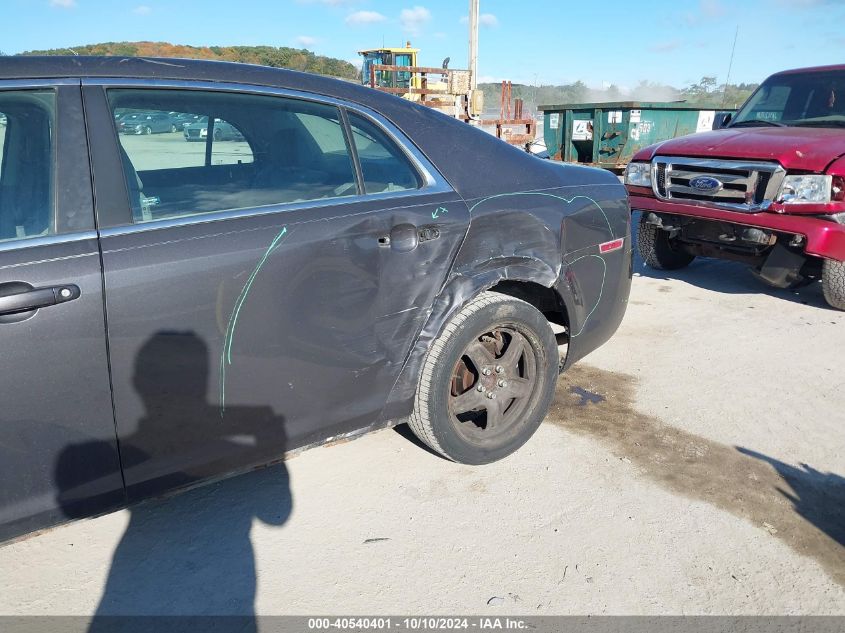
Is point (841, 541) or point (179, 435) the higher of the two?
point (179, 435)

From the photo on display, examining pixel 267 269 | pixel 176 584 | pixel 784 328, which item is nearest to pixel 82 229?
pixel 267 269

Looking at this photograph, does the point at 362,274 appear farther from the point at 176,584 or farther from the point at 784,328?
the point at 784,328

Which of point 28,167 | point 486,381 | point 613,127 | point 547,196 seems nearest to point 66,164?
point 28,167

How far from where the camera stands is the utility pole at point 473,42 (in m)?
17.2

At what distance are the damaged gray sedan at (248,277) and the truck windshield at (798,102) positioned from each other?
398cm

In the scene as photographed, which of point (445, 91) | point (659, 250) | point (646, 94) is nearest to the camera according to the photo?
point (659, 250)

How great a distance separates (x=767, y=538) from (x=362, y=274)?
6.51 ft

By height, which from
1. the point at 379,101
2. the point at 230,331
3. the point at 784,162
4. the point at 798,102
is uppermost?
the point at 798,102

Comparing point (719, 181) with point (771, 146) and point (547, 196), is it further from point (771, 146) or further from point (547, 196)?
point (547, 196)

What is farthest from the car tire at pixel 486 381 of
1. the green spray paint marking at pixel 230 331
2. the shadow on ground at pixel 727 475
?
the green spray paint marking at pixel 230 331

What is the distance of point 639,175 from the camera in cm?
615

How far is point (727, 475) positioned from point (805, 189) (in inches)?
116

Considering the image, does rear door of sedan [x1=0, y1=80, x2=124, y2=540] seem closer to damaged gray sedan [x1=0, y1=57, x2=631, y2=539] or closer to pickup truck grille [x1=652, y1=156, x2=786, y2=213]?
damaged gray sedan [x1=0, y1=57, x2=631, y2=539]

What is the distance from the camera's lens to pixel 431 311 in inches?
108
